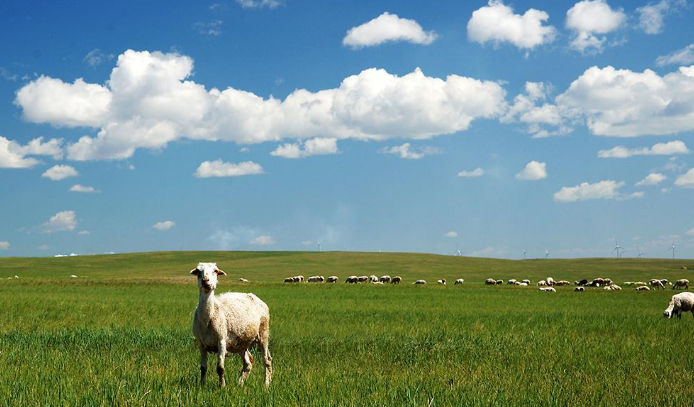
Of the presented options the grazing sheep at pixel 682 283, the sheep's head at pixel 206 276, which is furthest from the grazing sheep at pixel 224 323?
the grazing sheep at pixel 682 283

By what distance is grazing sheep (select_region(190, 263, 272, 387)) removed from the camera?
33.0ft

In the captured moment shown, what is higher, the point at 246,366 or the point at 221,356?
the point at 221,356

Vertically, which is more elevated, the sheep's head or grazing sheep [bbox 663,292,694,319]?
the sheep's head

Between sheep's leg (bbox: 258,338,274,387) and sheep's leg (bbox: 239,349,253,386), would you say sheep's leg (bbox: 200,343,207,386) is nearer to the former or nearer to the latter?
sheep's leg (bbox: 239,349,253,386)

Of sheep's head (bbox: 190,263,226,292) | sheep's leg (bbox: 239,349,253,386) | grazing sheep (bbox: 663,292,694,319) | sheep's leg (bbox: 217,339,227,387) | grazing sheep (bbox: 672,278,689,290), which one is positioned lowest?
grazing sheep (bbox: 672,278,689,290)

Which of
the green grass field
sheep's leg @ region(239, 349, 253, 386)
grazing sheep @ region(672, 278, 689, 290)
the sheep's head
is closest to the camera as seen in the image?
the green grass field

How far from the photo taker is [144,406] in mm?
8281

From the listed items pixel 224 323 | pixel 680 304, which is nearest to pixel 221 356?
pixel 224 323

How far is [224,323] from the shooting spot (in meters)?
10.6

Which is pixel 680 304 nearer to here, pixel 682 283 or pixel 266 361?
pixel 266 361

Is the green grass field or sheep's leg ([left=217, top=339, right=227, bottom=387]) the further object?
sheep's leg ([left=217, top=339, right=227, bottom=387])

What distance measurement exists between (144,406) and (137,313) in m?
20.1

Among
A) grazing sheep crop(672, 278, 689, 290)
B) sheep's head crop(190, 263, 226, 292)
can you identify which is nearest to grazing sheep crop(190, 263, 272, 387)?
sheep's head crop(190, 263, 226, 292)

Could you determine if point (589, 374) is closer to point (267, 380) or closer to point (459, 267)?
point (267, 380)
